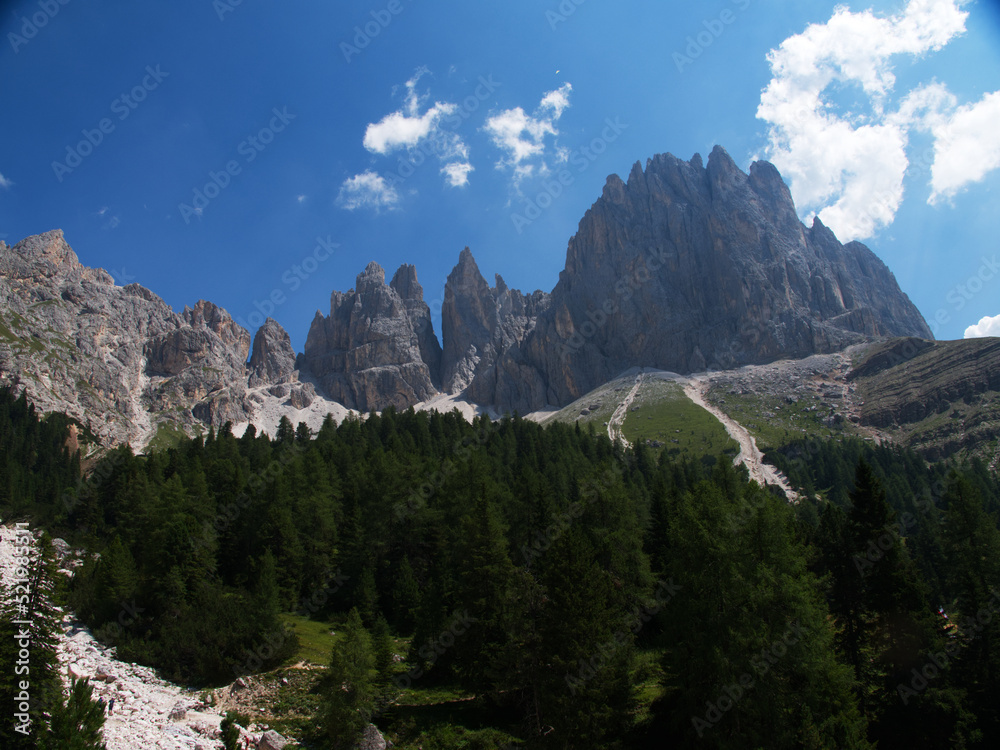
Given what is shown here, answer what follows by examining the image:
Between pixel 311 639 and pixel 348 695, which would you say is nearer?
pixel 348 695

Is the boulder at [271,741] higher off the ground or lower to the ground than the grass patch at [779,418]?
lower


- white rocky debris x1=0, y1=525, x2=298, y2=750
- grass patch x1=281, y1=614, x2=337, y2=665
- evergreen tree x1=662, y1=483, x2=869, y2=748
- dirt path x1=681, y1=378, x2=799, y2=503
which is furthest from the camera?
dirt path x1=681, y1=378, x2=799, y2=503

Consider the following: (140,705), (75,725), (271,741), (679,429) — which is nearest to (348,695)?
(271,741)

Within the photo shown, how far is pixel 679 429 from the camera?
174m

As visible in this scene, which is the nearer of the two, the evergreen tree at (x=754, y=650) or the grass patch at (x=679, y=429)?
A: the evergreen tree at (x=754, y=650)

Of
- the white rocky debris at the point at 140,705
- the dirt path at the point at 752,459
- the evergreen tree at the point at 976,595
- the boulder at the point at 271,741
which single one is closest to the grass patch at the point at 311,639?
the white rocky debris at the point at 140,705

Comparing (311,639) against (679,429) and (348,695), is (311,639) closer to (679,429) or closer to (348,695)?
(348,695)

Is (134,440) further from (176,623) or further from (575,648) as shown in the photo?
(575,648)

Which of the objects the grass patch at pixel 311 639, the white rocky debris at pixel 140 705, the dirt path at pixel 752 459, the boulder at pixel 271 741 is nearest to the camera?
the boulder at pixel 271 741

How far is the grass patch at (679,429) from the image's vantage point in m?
156

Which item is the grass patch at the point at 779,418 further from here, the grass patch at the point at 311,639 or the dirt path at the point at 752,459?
the grass patch at the point at 311,639

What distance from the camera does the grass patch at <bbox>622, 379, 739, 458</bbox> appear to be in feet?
513

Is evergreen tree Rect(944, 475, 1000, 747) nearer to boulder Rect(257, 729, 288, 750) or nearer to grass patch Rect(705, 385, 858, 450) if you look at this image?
boulder Rect(257, 729, 288, 750)

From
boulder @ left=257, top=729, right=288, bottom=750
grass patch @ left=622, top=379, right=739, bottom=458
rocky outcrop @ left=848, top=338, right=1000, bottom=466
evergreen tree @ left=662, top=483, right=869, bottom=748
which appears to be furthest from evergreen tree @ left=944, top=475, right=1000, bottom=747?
rocky outcrop @ left=848, top=338, right=1000, bottom=466
